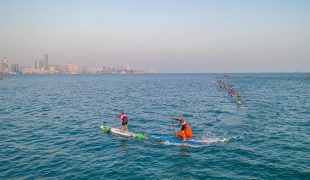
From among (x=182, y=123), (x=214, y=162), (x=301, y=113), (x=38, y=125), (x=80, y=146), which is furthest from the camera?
(x=301, y=113)

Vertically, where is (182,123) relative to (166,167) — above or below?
above

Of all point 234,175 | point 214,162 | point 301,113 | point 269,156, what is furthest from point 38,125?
point 301,113

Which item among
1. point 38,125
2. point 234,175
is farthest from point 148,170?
point 38,125

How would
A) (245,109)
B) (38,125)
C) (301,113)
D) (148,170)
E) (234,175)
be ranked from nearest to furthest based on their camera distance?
1. (234,175)
2. (148,170)
3. (38,125)
4. (301,113)
5. (245,109)

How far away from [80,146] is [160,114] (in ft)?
54.9

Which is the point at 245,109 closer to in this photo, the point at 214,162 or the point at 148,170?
the point at 214,162

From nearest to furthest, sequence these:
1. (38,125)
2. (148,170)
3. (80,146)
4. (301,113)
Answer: (148,170), (80,146), (38,125), (301,113)

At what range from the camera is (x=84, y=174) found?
14836mm

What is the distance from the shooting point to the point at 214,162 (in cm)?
1667

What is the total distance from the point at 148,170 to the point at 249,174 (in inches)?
258

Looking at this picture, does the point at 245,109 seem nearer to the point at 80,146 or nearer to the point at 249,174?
the point at 249,174

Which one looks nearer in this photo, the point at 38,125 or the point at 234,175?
the point at 234,175

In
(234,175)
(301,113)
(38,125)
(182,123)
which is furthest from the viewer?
(301,113)

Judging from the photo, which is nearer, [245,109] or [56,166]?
[56,166]
